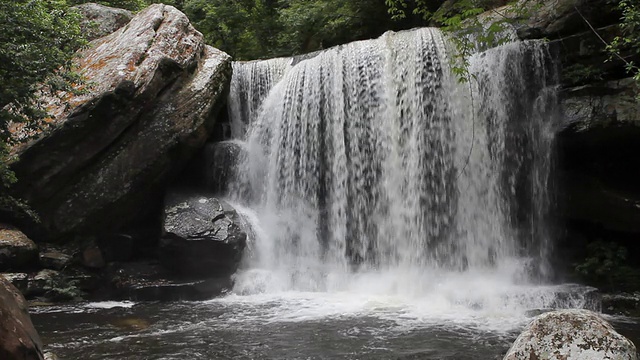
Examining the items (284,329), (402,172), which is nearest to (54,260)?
(284,329)

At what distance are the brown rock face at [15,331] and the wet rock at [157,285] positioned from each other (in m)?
6.53

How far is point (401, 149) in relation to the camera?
11.4 meters

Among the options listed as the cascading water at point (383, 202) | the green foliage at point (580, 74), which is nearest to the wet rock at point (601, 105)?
the green foliage at point (580, 74)

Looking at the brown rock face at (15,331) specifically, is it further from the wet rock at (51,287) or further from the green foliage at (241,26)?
the green foliage at (241,26)

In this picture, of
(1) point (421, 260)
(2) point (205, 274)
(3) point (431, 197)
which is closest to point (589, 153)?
(3) point (431, 197)

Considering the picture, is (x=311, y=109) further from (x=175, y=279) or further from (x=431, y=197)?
(x=175, y=279)

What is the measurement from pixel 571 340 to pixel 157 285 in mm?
8428

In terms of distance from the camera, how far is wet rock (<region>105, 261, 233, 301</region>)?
34.4ft

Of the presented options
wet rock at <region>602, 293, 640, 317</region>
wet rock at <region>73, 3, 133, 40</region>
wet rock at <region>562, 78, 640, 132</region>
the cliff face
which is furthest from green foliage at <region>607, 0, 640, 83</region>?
wet rock at <region>73, 3, 133, 40</region>

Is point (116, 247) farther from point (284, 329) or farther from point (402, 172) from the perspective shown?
point (402, 172)

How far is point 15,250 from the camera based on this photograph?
33.2 feet

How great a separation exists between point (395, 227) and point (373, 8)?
763 centimetres

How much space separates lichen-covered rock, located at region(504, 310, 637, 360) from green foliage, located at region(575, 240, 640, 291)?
609 centimetres

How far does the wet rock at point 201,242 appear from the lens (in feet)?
35.1
